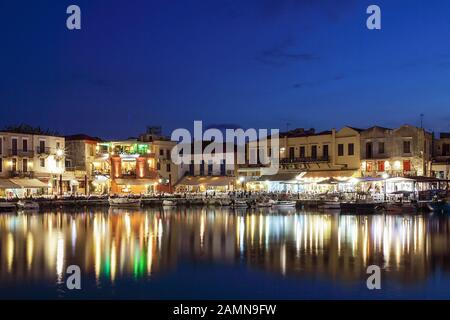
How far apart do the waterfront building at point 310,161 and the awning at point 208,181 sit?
7.58 ft

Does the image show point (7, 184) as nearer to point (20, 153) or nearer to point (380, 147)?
point (20, 153)

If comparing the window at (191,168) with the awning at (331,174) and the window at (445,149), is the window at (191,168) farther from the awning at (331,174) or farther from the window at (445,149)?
the window at (445,149)

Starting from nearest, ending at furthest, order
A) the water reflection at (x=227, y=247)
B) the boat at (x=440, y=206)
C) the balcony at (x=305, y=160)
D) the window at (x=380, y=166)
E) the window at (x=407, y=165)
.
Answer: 1. the water reflection at (x=227, y=247)
2. the boat at (x=440, y=206)
3. the window at (x=407, y=165)
4. the window at (x=380, y=166)
5. the balcony at (x=305, y=160)

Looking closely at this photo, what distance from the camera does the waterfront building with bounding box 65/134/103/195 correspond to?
67250 millimetres

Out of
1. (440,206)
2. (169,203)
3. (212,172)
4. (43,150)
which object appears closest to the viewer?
(440,206)

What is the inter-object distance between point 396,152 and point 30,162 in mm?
37339

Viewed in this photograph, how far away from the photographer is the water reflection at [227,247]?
21.3 m

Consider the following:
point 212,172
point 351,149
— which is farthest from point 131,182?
point 351,149

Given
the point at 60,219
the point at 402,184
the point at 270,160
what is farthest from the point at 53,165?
the point at 402,184

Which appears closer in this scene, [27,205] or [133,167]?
[27,205]

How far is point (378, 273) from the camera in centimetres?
2027

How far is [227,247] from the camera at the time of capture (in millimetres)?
27953

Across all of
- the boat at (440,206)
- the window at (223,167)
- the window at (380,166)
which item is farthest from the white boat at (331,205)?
the window at (223,167)
